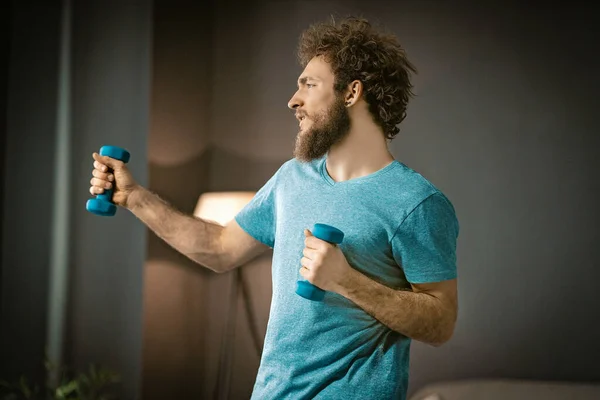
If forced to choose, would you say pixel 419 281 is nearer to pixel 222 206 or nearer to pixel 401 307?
pixel 401 307

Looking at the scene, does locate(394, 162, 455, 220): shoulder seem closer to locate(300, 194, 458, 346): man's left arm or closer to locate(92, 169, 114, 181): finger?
locate(300, 194, 458, 346): man's left arm

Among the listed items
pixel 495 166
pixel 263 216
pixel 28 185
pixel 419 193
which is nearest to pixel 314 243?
pixel 419 193

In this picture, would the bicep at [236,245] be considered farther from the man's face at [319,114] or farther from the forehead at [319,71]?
the forehead at [319,71]

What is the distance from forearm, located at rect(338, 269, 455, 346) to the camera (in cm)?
104

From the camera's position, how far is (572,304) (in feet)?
7.30

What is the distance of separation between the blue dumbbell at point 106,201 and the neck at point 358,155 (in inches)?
17.4

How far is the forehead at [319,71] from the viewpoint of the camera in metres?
1.26

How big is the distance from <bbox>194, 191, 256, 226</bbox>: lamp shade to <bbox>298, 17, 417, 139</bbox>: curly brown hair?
3.24 ft

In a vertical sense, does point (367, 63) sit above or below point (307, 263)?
above

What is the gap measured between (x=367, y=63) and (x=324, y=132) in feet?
0.61

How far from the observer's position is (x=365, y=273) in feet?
3.73

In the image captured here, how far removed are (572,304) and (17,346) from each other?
1973 mm

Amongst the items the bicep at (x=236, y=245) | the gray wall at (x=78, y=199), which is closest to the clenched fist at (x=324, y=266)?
the bicep at (x=236, y=245)

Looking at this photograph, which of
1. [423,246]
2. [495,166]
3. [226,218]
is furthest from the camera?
[495,166]
